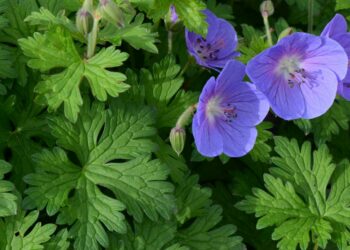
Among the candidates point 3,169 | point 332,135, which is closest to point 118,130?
point 3,169

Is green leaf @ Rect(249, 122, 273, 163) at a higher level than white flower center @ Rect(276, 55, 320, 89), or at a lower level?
lower

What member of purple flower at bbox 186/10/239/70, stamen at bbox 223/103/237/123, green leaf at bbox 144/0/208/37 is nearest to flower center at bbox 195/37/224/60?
purple flower at bbox 186/10/239/70

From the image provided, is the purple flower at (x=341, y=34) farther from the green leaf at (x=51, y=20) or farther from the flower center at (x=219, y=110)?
the green leaf at (x=51, y=20)

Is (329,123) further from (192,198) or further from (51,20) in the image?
(51,20)

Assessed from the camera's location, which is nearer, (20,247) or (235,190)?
(20,247)

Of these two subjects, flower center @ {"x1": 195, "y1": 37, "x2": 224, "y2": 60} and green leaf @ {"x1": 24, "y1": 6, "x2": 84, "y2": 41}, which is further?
flower center @ {"x1": 195, "y1": 37, "x2": 224, "y2": 60}

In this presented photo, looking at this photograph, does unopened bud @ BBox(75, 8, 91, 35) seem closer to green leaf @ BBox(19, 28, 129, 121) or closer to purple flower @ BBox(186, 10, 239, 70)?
green leaf @ BBox(19, 28, 129, 121)

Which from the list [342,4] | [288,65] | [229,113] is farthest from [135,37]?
[342,4]

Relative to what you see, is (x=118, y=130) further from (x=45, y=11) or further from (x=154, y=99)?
(x=45, y=11)
